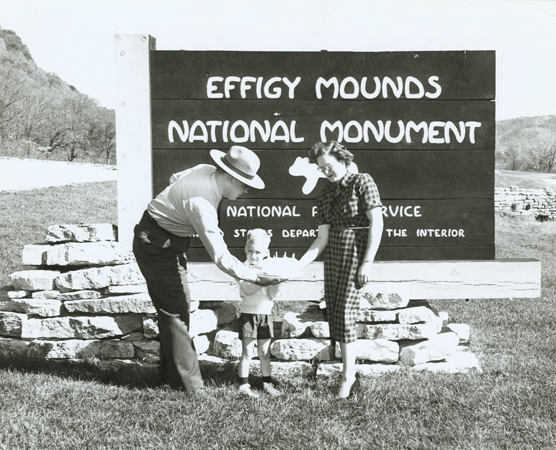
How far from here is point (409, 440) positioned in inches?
149

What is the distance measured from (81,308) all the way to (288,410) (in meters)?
2.20

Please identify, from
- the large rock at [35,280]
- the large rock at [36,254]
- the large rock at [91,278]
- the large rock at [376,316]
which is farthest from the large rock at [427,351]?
the large rock at [36,254]

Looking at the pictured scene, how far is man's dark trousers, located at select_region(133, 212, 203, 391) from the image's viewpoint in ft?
15.3

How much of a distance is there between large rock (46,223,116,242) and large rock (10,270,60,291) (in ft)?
1.03

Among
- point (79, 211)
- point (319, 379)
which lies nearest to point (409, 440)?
point (319, 379)

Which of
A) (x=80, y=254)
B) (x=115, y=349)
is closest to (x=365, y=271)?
(x=115, y=349)

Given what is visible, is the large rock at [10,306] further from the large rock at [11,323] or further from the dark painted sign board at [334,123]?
the dark painted sign board at [334,123]

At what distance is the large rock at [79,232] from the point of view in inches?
219

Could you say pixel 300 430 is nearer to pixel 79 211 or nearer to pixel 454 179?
pixel 454 179

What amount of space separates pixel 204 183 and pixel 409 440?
2.10 metres

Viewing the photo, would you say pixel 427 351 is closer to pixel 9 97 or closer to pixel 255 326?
pixel 255 326

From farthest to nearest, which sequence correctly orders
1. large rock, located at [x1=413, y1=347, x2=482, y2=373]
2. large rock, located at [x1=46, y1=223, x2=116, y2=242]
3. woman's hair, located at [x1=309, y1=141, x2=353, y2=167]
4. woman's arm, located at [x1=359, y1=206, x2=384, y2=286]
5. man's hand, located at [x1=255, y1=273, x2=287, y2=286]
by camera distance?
large rock, located at [x1=46, y1=223, x2=116, y2=242], large rock, located at [x1=413, y1=347, x2=482, y2=373], woman's hair, located at [x1=309, y1=141, x2=353, y2=167], woman's arm, located at [x1=359, y1=206, x2=384, y2=286], man's hand, located at [x1=255, y1=273, x2=287, y2=286]

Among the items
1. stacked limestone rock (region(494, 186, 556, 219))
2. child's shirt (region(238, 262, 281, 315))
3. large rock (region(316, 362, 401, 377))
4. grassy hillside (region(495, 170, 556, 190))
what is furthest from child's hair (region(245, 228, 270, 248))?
grassy hillside (region(495, 170, 556, 190))

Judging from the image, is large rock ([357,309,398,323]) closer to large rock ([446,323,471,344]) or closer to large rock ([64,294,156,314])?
large rock ([446,323,471,344])
